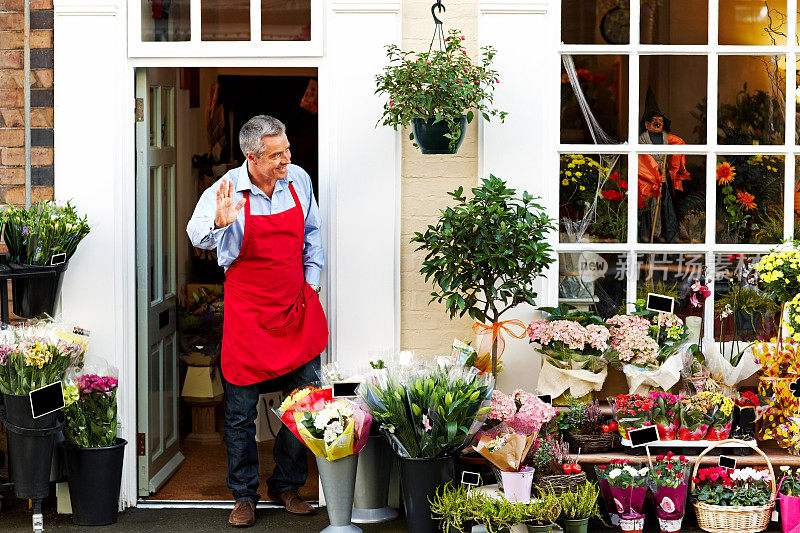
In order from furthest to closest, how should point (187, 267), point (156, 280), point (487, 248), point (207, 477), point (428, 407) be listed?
point (187, 267), point (207, 477), point (156, 280), point (487, 248), point (428, 407)

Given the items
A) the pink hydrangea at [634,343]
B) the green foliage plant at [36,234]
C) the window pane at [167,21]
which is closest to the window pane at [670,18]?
the pink hydrangea at [634,343]

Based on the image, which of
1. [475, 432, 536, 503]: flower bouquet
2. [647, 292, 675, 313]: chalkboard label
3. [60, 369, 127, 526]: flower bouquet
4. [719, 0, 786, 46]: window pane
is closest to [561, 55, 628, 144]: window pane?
[719, 0, 786, 46]: window pane

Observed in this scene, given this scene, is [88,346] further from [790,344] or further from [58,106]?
[790,344]

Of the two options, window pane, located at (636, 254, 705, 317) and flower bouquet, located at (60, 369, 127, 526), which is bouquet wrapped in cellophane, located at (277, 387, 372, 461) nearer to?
flower bouquet, located at (60, 369, 127, 526)

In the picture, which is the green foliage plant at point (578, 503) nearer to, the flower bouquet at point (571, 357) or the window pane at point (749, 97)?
the flower bouquet at point (571, 357)

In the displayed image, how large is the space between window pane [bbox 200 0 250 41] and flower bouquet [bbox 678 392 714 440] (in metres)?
2.98

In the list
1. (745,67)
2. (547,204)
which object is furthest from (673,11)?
(547,204)

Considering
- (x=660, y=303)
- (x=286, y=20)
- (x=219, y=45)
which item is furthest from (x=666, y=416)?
(x=219, y=45)

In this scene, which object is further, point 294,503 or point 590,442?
point 294,503

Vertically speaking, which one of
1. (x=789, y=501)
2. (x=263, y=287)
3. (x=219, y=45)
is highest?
(x=219, y=45)

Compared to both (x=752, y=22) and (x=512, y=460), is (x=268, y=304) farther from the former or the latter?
(x=752, y=22)

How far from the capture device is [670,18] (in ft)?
18.0

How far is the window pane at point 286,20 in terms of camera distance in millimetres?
5477

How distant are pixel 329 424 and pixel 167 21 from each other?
2.36m
